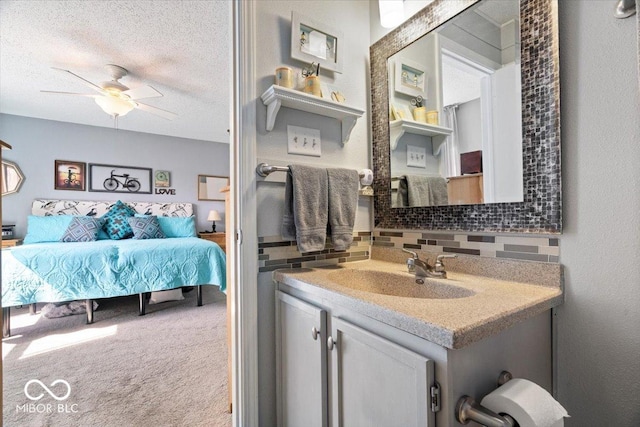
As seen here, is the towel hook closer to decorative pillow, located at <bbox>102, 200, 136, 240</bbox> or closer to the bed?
the bed

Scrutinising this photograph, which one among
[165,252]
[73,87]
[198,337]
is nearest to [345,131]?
[198,337]

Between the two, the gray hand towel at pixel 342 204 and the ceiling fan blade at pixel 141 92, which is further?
the ceiling fan blade at pixel 141 92

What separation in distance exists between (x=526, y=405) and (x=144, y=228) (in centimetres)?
450

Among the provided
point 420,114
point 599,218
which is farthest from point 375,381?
point 420,114

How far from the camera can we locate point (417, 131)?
134 cm

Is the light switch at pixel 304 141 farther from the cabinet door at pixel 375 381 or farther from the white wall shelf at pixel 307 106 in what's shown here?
the cabinet door at pixel 375 381

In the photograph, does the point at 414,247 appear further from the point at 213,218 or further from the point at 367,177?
the point at 213,218

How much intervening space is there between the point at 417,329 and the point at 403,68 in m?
1.23

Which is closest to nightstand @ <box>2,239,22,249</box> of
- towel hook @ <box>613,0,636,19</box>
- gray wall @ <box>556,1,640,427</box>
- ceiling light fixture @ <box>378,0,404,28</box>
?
ceiling light fixture @ <box>378,0,404,28</box>

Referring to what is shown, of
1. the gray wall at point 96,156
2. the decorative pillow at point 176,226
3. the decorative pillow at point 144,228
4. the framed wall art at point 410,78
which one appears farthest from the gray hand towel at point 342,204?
the gray wall at point 96,156

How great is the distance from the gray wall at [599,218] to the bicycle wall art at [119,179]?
531 cm

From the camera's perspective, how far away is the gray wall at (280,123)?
48.1 inches

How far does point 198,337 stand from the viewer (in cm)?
249

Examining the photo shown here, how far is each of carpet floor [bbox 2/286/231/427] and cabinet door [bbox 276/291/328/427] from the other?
0.63 metres
